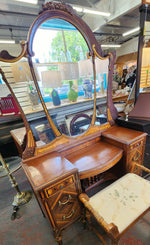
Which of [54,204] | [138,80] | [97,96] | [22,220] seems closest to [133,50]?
[138,80]

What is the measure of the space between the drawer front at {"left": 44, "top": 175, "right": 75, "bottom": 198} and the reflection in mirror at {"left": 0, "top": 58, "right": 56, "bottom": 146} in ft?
1.52

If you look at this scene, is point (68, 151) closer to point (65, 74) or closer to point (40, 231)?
point (65, 74)

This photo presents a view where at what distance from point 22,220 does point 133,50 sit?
21.2 ft

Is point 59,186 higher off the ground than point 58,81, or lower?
lower

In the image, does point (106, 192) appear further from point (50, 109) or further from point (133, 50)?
point (133, 50)

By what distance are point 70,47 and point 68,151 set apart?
3.91ft

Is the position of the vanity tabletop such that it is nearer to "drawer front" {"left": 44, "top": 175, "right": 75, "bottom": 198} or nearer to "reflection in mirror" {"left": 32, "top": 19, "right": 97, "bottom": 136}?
"drawer front" {"left": 44, "top": 175, "right": 75, "bottom": 198}

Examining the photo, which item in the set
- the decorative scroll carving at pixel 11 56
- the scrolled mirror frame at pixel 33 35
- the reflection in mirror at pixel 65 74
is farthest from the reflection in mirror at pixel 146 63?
the decorative scroll carving at pixel 11 56

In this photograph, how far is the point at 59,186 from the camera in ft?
2.97

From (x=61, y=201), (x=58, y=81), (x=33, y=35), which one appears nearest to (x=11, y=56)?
(x=33, y=35)

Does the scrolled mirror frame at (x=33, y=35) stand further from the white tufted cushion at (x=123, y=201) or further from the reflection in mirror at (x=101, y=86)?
the white tufted cushion at (x=123, y=201)

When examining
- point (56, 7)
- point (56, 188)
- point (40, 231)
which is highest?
point (56, 7)

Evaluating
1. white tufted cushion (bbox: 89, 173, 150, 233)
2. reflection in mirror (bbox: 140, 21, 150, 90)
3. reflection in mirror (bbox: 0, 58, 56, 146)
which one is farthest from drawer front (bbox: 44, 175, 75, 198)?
reflection in mirror (bbox: 140, 21, 150, 90)

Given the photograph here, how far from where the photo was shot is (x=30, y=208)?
1626 millimetres
